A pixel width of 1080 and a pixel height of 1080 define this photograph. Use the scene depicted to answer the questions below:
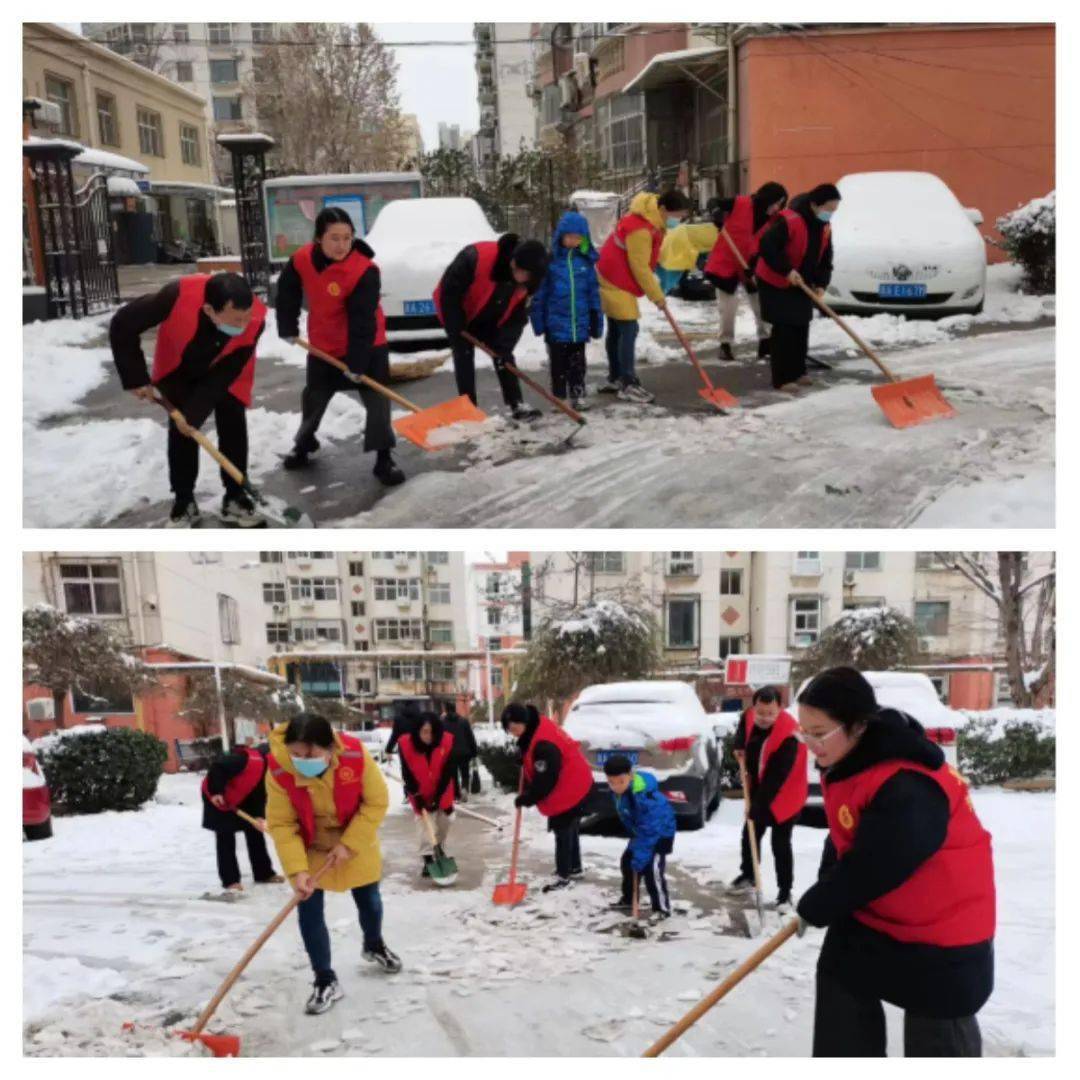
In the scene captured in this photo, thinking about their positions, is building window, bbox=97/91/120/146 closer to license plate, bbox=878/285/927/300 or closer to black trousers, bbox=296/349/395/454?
black trousers, bbox=296/349/395/454

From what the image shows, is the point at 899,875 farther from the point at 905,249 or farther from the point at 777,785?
the point at 905,249

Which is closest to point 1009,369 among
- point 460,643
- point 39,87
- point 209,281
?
point 460,643

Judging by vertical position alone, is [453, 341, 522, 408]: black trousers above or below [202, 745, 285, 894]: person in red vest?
above

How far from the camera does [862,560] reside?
250 centimetres

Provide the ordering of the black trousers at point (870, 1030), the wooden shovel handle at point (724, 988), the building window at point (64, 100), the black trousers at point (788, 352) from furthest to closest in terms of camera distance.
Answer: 1. the black trousers at point (788, 352)
2. the building window at point (64, 100)
3. the wooden shovel handle at point (724, 988)
4. the black trousers at point (870, 1030)

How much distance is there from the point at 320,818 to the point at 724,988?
974mm

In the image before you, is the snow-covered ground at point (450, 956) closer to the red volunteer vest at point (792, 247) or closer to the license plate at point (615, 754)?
the license plate at point (615, 754)

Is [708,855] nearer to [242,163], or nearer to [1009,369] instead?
[1009,369]

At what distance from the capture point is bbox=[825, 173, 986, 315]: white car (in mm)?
2732

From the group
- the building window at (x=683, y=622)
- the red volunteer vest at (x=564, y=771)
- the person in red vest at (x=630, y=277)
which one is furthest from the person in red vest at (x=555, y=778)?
the person in red vest at (x=630, y=277)

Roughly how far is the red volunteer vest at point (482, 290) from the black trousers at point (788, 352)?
742 mm

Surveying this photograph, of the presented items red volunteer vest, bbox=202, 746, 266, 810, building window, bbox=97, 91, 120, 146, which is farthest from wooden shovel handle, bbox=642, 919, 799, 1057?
building window, bbox=97, 91, 120, 146

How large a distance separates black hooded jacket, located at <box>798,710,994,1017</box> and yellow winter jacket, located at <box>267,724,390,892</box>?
3.47ft

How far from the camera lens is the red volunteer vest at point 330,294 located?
2.53m
